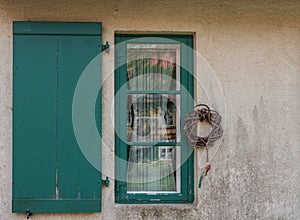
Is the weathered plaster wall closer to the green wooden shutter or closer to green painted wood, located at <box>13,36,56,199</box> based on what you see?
the green wooden shutter

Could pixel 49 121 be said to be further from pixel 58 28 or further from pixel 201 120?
pixel 201 120

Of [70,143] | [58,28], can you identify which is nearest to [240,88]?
[70,143]

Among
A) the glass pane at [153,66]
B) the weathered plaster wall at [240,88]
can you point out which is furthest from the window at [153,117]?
the weathered plaster wall at [240,88]

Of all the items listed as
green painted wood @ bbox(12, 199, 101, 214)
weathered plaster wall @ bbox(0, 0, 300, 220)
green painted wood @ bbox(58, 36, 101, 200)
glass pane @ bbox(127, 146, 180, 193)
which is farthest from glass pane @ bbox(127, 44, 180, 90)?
green painted wood @ bbox(12, 199, 101, 214)

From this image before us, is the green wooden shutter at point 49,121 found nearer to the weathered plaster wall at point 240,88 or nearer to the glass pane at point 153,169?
the weathered plaster wall at point 240,88

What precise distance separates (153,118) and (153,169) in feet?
1.65

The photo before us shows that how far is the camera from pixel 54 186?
4.61 meters

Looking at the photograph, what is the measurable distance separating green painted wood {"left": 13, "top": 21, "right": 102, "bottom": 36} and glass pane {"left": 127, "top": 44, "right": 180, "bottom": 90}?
16.3 inches

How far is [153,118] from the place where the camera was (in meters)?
4.93

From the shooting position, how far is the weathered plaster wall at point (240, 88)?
15.6 ft

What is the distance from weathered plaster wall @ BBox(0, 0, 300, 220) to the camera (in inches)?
187

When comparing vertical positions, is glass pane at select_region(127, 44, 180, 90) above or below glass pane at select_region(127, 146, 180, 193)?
above

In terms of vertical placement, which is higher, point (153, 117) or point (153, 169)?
point (153, 117)

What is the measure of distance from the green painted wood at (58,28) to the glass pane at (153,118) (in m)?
0.74
